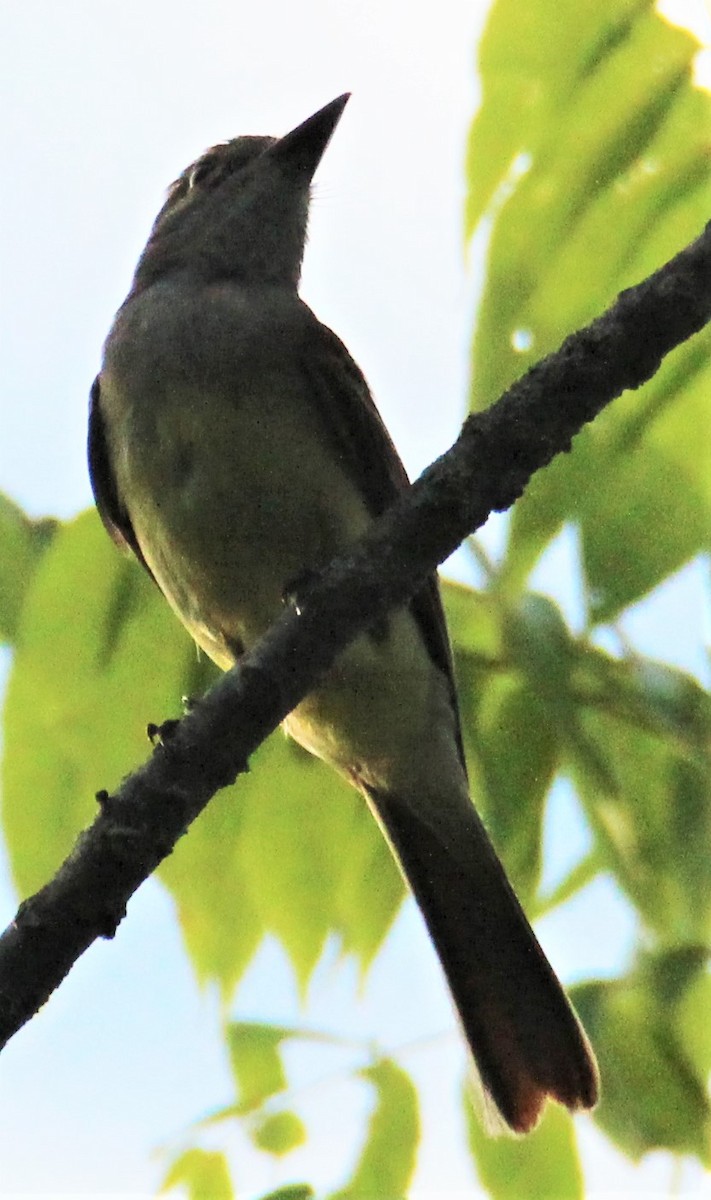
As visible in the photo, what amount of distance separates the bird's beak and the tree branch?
7.41ft

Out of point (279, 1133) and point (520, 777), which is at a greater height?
point (520, 777)

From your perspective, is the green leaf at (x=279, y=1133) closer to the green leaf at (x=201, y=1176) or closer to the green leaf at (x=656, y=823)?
the green leaf at (x=201, y=1176)

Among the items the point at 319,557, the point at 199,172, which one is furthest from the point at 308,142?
the point at 319,557

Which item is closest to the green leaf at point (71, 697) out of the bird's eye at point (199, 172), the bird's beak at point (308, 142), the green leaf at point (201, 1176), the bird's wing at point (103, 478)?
the bird's wing at point (103, 478)

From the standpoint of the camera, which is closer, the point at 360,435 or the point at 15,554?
the point at 15,554

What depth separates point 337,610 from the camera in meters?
2.48

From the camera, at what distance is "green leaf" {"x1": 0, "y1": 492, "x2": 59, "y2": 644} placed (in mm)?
3150

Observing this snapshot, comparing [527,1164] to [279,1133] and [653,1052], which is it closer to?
[653,1052]

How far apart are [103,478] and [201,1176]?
6.27ft

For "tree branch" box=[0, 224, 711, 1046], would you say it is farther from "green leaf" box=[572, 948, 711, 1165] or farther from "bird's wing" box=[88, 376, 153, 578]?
"bird's wing" box=[88, 376, 153, 578]

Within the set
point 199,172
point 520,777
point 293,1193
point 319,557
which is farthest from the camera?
point 199,172

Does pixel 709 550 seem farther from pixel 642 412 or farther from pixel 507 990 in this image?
pixel 507 990

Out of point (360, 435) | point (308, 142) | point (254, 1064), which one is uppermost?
point (308, 142)

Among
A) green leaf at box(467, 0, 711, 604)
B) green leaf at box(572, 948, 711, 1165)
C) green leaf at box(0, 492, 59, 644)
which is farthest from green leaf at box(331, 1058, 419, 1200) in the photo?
green leaf at box(0, 492, 59, 644)
